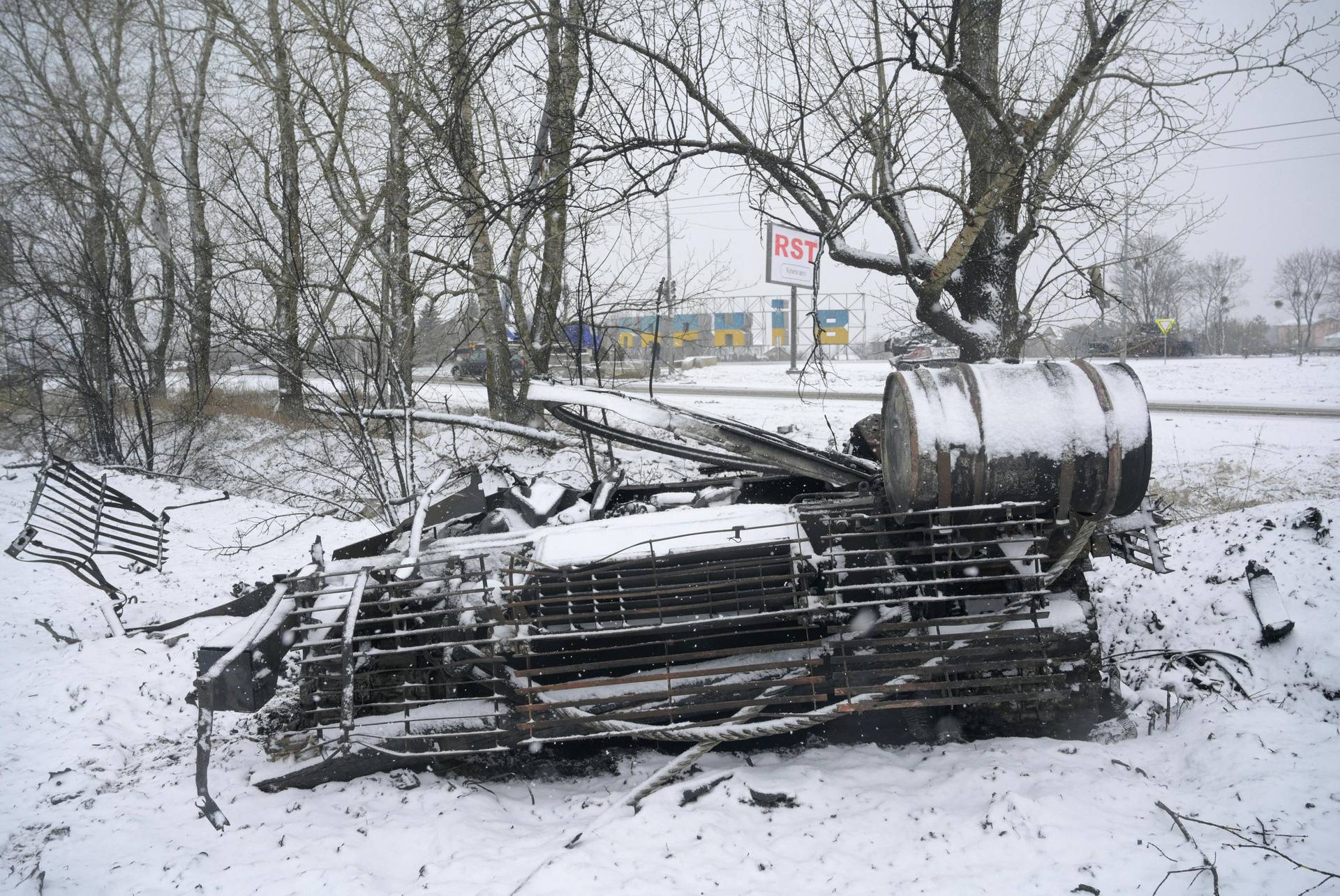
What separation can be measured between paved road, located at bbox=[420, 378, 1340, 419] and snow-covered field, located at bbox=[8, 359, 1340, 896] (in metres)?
3.19

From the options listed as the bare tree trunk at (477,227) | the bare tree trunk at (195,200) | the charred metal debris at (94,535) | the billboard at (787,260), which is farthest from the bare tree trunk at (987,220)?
the billboard at (787,260)

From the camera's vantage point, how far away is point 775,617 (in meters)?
A: 3.41

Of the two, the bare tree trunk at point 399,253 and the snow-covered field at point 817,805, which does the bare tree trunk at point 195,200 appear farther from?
the snow-covered field at point 817,805

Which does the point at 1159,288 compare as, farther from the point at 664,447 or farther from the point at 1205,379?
the point at 664,447

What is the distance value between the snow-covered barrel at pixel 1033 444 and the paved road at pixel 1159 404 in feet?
9.15

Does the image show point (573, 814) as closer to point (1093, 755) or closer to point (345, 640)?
point (345, 640)

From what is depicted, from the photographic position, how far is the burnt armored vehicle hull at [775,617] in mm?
3324

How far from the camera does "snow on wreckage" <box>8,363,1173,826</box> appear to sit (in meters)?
3.32

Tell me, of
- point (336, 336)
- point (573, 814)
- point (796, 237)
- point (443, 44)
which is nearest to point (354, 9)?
point (443, 44)

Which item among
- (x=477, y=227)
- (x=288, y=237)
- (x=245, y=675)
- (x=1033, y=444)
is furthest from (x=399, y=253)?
(x=1033, y=444)

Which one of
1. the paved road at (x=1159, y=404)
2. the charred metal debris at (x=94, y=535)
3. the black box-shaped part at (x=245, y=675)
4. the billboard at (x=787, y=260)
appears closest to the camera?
the black box-shaped part at (x=245, y=675)

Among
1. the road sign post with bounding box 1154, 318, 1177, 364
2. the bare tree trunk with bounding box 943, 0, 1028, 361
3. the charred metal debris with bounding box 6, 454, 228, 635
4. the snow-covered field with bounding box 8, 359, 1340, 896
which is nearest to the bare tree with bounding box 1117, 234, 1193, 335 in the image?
the road sign post with bounding box 1154, 318, 1177, 364

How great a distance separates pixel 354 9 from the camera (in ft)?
31.2

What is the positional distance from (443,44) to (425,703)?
6108 mm
